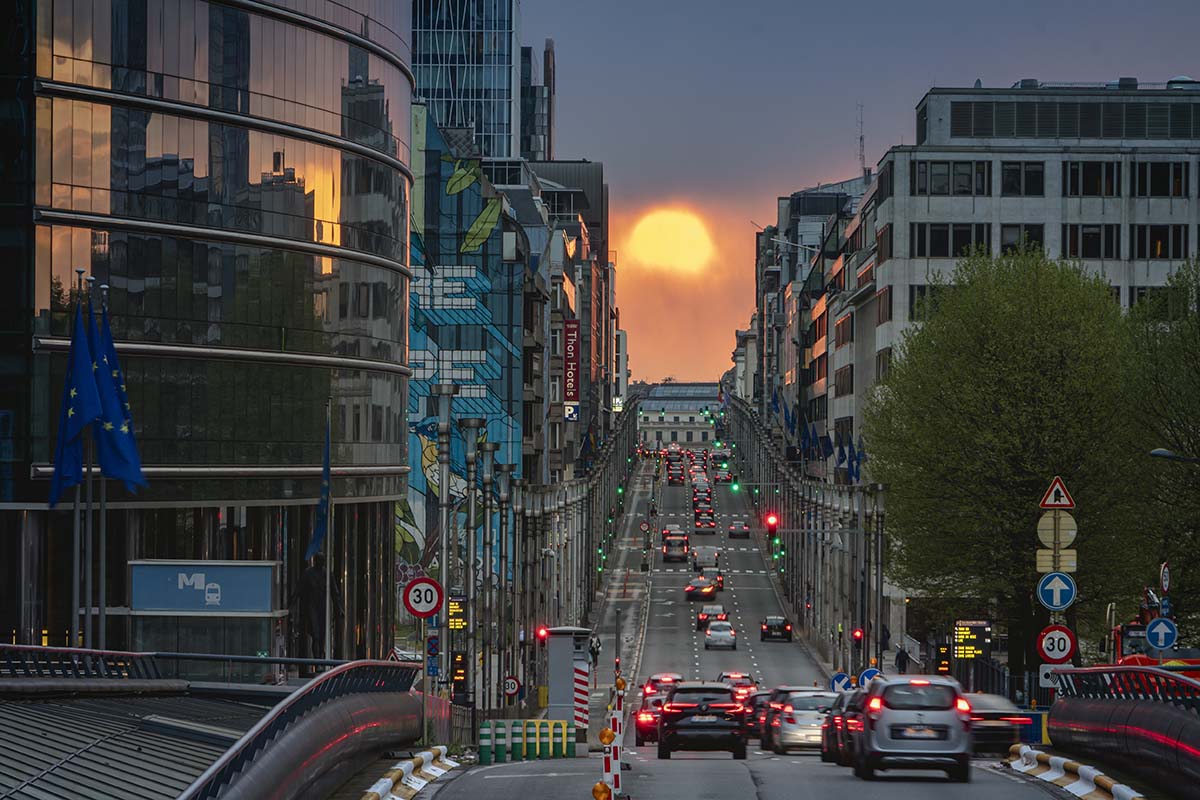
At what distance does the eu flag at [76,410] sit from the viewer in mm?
40281

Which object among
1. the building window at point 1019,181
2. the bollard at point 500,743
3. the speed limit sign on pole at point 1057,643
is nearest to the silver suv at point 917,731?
the speed limit sign on pole at point 1057,643

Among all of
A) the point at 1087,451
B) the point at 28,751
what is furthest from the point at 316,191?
the point at 28,751

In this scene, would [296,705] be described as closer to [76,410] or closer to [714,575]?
[76,410]

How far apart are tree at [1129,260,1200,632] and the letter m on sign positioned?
29.4 metres

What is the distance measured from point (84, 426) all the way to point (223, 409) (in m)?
16.6

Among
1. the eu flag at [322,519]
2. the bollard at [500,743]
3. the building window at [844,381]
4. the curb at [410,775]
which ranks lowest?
the bollard at [500,743]

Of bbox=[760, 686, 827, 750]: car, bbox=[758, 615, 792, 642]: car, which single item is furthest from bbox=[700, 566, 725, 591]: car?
bbox=[760, 686, 827, 750]: car

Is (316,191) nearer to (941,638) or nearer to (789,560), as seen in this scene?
(941,638)

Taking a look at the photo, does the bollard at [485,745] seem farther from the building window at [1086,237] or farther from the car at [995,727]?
the building window at [1086,237]

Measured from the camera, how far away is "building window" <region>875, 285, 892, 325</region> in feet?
327

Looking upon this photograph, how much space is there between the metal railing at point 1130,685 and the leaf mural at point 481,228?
8860 centimetres

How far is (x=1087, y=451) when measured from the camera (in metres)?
57.8

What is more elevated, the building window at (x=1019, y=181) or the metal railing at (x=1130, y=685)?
the building window at (x=1019, y=181)

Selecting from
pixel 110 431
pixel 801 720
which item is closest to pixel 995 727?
pixel 801 720
